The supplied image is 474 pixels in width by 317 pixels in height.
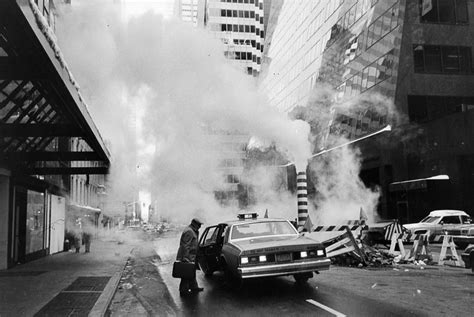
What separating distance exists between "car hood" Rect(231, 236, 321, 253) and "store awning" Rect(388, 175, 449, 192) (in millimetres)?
17198

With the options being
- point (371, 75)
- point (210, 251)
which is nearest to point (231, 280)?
point (210, 251)

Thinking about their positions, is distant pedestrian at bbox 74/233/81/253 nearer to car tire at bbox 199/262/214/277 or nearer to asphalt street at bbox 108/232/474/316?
asphalt street at bbox 108/232/474/316

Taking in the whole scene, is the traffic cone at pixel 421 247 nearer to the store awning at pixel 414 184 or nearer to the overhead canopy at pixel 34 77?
the overhead canopy at pixel 34 77

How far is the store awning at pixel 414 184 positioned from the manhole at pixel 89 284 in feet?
60.2

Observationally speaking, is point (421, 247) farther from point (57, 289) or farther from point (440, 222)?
point (57, 289)

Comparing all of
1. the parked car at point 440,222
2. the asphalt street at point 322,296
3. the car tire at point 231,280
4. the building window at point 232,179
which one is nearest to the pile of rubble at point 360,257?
the asphalt street at point 322,296

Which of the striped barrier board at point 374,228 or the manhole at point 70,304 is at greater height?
the striped barrier board at point 374,228

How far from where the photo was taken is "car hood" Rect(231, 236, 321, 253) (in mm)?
7867

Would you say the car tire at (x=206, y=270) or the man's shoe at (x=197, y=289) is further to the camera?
the car tire at (x=206, y=270)

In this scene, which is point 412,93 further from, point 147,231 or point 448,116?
point 147,231

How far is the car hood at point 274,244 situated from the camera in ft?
25.8

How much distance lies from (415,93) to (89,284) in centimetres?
2213

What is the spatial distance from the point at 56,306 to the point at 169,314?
6.57 ft

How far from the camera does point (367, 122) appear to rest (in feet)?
91.4
